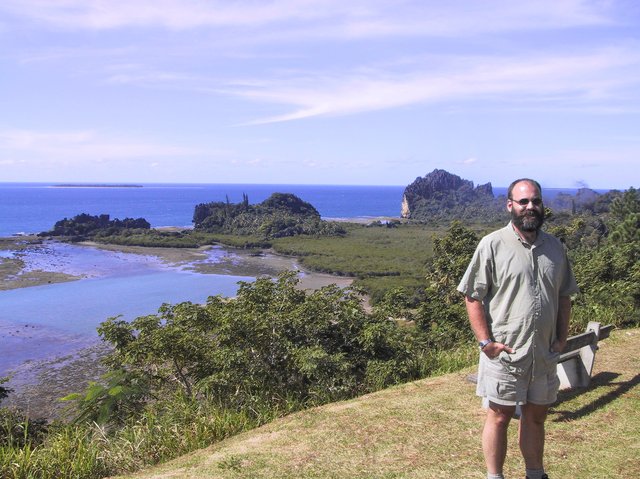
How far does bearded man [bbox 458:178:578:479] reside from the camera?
319 cm

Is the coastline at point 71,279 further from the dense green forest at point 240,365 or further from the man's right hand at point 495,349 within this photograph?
the man's right hand at point 495,349

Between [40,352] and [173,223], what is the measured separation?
79.9 meters

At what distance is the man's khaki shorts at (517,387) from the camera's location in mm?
3225

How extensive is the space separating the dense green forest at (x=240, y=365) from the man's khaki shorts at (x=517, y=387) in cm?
283

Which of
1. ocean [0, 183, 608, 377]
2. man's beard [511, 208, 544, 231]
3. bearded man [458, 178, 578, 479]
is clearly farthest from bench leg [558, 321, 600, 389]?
ocean [0, 183, 608, 377]

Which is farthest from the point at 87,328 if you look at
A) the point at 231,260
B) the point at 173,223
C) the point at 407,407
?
the point at 173,223

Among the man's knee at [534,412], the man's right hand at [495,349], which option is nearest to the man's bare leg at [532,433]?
the man's knee at [534,412]

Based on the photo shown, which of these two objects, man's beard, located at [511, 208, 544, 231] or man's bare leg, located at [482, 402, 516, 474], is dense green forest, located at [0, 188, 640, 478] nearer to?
man's bare leg, located at [482, 402, 516, 474]

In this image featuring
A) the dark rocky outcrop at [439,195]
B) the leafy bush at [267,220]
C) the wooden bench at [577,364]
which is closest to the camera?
the wooden bench at [577,364]

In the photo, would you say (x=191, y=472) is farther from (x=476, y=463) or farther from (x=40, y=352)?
(x=40, y=352)

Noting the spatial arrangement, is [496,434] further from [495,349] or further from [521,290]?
[521,290]

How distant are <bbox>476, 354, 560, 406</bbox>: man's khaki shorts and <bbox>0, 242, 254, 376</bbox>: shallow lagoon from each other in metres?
19.3

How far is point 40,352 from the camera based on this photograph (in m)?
21.4

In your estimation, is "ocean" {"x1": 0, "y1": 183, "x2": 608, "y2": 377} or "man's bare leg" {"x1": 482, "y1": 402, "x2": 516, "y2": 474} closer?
"man's bare leg" {"x1": 482, "y1": 402, "x2": 516, "y2": 474}
